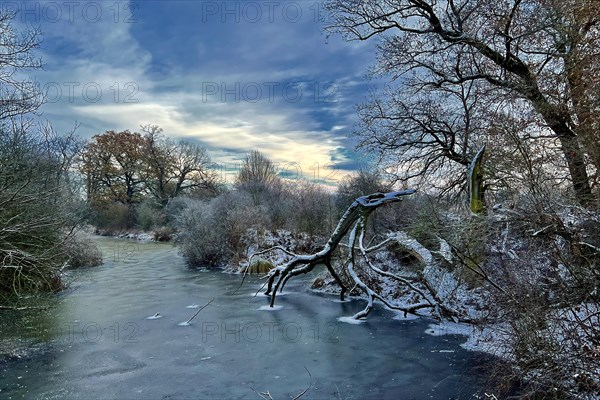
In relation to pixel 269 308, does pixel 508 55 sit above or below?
above

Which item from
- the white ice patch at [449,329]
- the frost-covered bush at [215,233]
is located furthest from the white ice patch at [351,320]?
the frost-covered bush at [215,233]

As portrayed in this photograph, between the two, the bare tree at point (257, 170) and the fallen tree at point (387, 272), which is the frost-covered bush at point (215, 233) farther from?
the bare tree at point (257, 170)

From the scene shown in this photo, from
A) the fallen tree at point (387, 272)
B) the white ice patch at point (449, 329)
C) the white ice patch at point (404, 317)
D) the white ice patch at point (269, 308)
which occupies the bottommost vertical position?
the white ice patch at point (404, 317)

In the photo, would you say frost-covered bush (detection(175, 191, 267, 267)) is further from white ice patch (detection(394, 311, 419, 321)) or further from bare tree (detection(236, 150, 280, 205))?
bare tree (detection(236, 150, 280, 205))

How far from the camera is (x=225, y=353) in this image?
7.77 m

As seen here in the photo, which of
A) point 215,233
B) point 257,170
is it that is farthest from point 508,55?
point 257,170

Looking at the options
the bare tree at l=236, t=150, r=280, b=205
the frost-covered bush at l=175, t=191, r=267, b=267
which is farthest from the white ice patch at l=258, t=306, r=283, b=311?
the bare tree at l=236, t=150, r=280, b=205

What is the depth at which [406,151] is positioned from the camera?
571 inches

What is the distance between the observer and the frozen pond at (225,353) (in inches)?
244

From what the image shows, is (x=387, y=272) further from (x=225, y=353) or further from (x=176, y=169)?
(x=176, y=169)

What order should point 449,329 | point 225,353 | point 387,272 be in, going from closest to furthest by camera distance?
point 225,353
point 449,329
point 387,272

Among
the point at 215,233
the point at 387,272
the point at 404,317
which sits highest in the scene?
the point at 215,233

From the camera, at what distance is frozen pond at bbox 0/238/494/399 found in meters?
6.21

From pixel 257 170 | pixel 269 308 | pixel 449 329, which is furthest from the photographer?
pixel 257 170
